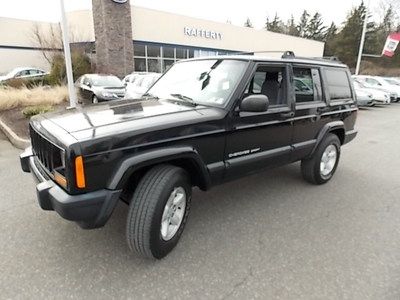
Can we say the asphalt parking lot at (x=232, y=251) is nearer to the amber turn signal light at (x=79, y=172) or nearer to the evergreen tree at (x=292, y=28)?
the amber turn signal light at (x=79, y=172)

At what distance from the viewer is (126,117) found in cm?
288

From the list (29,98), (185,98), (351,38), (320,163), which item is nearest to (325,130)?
(320,163)

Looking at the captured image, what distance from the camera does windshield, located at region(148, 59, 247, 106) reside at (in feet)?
11.2

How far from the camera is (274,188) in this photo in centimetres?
474

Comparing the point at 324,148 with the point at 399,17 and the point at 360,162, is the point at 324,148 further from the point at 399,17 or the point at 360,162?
the point at 399,17

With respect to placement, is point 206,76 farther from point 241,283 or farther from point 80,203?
point 241,283

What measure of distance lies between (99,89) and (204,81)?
931 cm

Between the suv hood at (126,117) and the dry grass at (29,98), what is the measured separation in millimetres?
8321

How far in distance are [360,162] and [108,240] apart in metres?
5.23

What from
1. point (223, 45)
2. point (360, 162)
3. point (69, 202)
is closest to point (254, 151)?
point (69, 202)

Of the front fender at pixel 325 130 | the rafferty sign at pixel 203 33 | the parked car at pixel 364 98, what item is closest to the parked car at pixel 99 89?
the front fender at pixel 325 130

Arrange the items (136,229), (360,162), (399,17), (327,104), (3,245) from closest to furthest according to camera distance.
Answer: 1. (136,229)
2. (3,245)
3. (327,104)
4. (360,162)
5. (399,17)

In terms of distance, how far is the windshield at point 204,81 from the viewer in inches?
134

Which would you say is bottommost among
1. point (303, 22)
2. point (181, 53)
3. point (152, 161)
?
point (152, 161)
